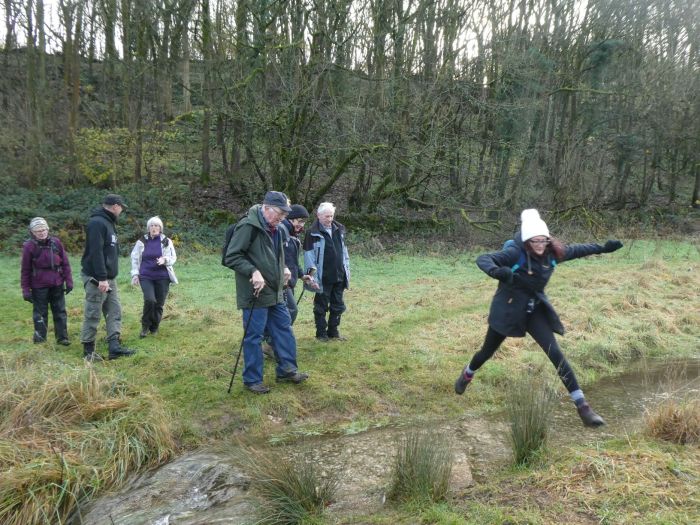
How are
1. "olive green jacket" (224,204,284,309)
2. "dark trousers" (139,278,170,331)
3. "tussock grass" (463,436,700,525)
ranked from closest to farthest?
"tussock grass" (463,436,700,525) → "olive green jacket" (224,204,284,309) → "dark trousers" (139,278,170,331)

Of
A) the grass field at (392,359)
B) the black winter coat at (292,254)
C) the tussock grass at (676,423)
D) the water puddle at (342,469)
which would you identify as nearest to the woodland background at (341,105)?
the grass field at (392,359)

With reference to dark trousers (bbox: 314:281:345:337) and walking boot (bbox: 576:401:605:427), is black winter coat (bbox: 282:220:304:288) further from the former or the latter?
walking boot (bbox: 576:401:605:427)

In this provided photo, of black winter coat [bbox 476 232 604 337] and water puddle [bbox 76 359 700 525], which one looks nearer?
water puddle [bbox 76 359 700 525]

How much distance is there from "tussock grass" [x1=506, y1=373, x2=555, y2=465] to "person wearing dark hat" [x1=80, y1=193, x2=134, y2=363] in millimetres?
4902

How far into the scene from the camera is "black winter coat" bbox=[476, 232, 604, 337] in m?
5.20

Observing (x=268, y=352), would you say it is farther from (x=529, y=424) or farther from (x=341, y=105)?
(x=341, y=105)

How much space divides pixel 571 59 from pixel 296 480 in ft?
80.4

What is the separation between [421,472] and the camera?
156 inches

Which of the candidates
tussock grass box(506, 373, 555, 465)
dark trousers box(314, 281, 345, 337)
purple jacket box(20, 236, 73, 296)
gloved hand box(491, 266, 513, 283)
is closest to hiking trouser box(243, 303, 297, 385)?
dark trousers box(314, 281, 345, 337)

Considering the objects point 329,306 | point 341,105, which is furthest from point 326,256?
point 341,105

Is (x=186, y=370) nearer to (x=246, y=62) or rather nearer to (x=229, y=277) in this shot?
(x=229, y=277)

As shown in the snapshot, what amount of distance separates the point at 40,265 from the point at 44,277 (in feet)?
0.56

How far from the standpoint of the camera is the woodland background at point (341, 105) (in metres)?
18.7

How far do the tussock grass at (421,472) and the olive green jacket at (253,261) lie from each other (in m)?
2.38
